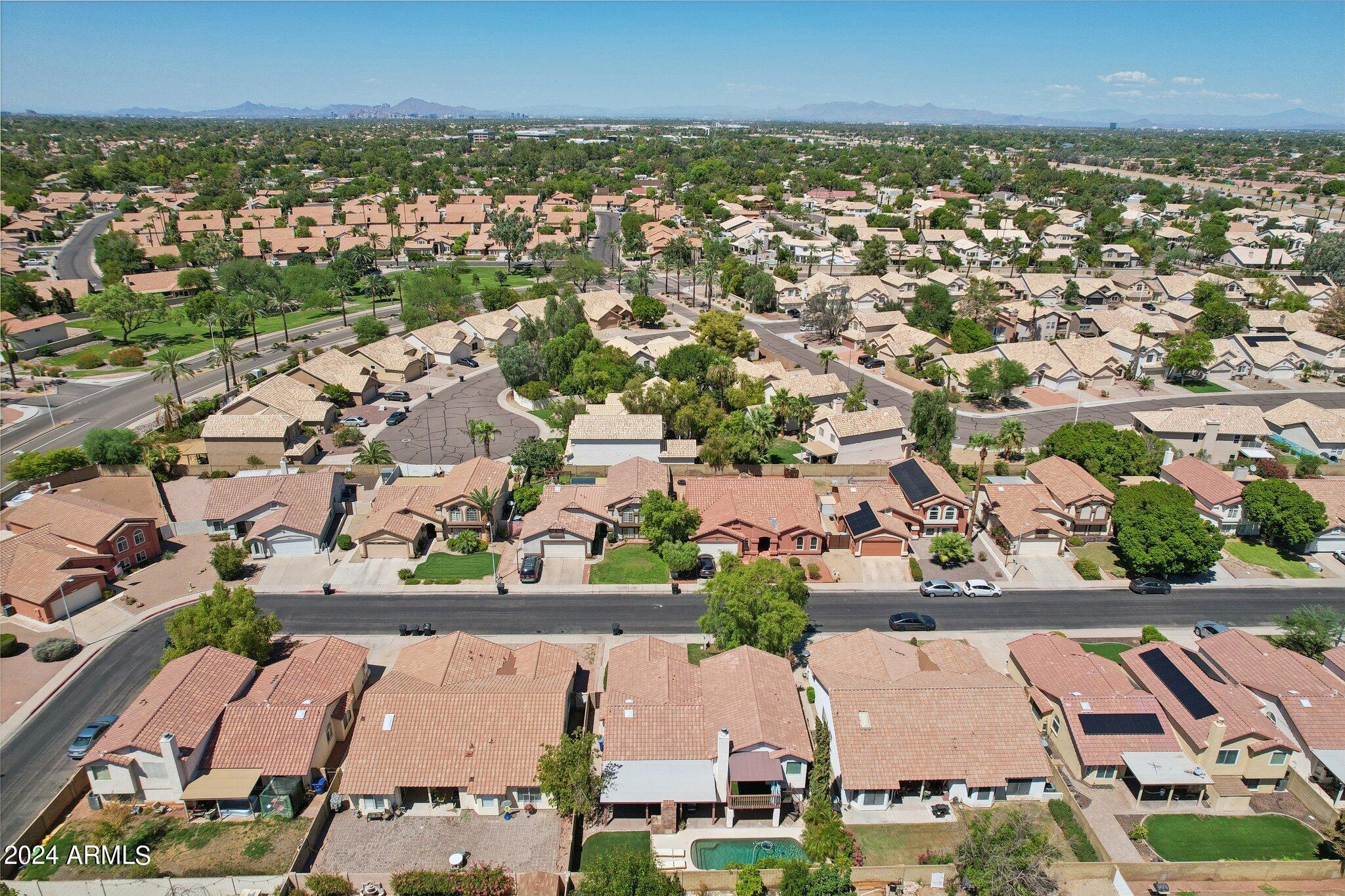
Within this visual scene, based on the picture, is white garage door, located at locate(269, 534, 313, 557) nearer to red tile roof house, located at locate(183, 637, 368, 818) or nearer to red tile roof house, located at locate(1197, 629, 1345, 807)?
red tile roof house, located at locate(183, 637, 368, 818)

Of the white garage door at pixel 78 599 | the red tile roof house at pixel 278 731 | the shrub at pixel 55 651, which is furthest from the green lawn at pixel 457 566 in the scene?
the white garage door at pixel 78 599

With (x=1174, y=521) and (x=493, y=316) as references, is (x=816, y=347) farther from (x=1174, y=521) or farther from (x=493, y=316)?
(x=1174, y=521)

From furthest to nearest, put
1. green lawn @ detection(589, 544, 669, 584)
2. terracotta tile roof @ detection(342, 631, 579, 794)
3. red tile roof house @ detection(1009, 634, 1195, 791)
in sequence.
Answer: green lawn @ detection(589, 544, 669, 584)
red tile roof house @ detection(1009, 634, 1195, 791)
terracotta tile roof @ detection(342, 631, 579, 794)

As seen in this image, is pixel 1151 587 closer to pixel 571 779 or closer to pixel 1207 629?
pixel 1207 629

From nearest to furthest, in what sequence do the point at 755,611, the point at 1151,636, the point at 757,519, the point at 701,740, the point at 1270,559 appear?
the point at 701,740
the point at 755,611
the point at 1151,636
the point at 757,519
the point at 1270,559

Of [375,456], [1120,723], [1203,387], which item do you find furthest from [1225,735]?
[1203,387]

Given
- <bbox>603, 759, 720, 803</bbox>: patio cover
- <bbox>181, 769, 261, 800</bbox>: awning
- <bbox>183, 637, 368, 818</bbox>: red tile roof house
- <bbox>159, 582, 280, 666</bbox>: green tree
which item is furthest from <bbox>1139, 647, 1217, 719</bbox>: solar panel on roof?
<bbox>159, 582, 280, 666</bbox>: green tree
